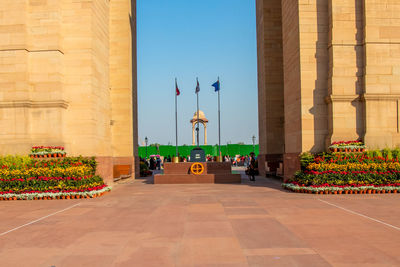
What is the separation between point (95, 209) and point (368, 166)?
1094 centimetres

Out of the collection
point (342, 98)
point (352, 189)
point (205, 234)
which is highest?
point (342, 98)

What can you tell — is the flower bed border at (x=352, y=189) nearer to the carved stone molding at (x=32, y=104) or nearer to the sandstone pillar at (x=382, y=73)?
the sandstone pillar at (x=382, y=73)

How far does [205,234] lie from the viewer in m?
7.84

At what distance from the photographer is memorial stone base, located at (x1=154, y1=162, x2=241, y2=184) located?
20703 mm

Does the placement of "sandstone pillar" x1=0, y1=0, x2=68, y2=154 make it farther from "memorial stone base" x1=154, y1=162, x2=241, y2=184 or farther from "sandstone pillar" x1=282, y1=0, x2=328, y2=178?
"sandstone pillar" x1=282, y1=0, x2=328, y2=178

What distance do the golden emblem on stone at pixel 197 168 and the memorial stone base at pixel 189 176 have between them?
84mm

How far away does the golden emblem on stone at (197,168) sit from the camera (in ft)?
68.9

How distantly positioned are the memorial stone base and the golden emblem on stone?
0.28ft

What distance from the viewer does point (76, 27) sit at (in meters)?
17.0

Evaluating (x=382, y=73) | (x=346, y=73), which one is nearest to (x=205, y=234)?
(x=346, y=73)

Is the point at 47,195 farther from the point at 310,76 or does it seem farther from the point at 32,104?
the point at 310,76

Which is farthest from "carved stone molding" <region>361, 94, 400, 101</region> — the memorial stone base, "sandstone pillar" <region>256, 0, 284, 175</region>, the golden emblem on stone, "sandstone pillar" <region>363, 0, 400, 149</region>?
the golden emblem on stone

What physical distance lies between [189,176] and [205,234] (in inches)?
511

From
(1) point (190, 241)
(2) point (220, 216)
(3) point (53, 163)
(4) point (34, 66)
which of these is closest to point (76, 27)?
(4) point (34, 66)
